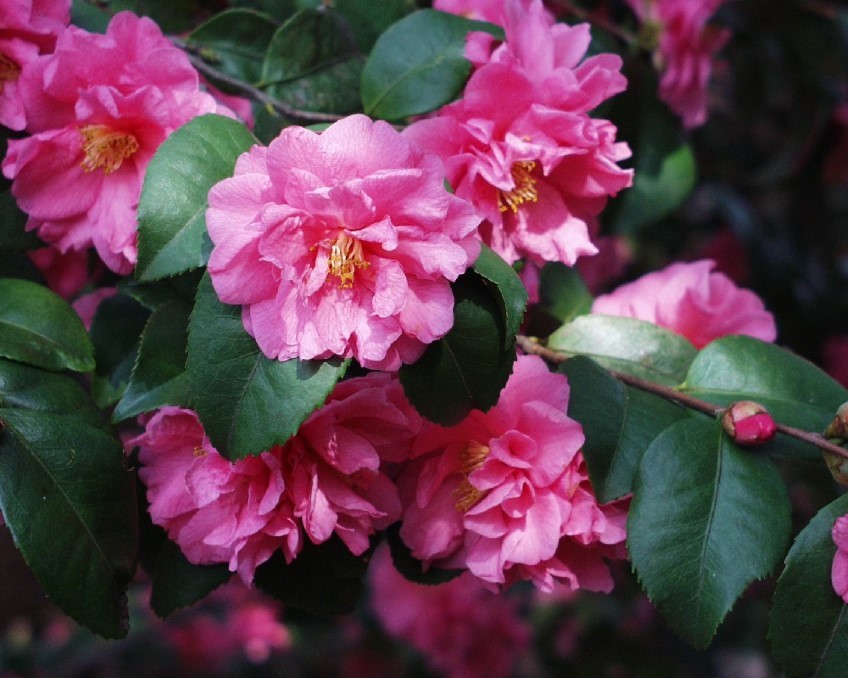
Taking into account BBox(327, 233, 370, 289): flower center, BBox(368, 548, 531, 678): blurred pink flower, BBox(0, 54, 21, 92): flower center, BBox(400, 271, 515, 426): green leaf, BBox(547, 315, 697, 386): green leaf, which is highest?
BBox(0, 54, 21, 92): flower center

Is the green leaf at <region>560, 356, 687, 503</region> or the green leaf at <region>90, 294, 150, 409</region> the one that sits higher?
the green leaf at <region>560, 356, 687, 503</region>

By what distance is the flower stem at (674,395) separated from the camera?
0.78 metres

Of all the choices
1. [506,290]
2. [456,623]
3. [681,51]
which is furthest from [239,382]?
[456,623]

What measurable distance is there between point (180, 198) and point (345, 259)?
16 centimetres

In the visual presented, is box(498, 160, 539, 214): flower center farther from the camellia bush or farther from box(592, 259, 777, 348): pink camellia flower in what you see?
box(592, 259, 777, 348): pink camellia flower

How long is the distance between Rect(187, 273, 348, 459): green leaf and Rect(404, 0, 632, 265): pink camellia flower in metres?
0.23

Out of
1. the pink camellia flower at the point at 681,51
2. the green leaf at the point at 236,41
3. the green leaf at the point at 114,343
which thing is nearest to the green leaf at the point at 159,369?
the green leaf at the point at 114,343

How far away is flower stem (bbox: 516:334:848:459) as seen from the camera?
78 cm

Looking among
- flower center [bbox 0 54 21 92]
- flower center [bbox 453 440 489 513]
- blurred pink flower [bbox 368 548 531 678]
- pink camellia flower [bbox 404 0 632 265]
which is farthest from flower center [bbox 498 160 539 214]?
blurred pink flower [bbox 368 548 531 678]

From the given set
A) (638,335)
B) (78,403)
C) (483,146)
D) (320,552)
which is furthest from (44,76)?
(638,335)

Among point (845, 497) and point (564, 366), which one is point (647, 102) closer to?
point (564, 366)

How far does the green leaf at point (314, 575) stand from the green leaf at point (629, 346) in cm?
30

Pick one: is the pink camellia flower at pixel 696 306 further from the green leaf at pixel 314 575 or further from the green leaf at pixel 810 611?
the green leaf at pixel 314 575

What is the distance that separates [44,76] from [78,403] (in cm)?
29
